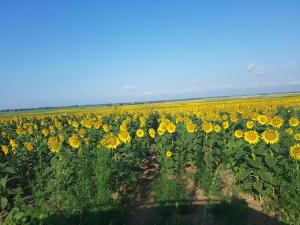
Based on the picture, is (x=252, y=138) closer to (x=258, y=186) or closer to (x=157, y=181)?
(x=258, y=186)

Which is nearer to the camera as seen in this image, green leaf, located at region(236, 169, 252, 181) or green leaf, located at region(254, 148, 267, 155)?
green leaf, located at region(236, 169, 252, 181)

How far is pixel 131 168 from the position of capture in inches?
293

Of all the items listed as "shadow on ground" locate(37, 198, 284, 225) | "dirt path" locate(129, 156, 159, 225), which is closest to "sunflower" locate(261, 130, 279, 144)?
"shadow on ground" locate(37, 198, 284, 225)

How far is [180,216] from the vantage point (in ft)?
18.2

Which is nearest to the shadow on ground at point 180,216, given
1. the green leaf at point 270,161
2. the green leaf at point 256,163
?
the green leaf at point 256,163

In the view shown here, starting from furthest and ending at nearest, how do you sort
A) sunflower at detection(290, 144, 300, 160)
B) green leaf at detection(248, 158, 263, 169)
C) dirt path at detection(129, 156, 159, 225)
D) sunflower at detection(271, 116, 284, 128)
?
sunflower at detection(271, 116, 284, 128), green leaf at detection(248, 158, 263, 169), dirt path at detection(129, 156, 159, 225), sunflower at detection(290, 144, 300, 160)

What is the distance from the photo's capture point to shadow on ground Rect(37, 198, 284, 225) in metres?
5.27

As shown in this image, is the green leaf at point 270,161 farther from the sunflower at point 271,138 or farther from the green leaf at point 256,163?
the sunflower at point 271,138

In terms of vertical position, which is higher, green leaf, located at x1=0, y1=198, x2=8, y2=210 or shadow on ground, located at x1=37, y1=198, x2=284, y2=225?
green leaf, located at x1=0, y1=198, x2=8, y2=210

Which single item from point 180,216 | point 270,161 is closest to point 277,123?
point 270,161

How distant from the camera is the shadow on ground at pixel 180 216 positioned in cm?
527

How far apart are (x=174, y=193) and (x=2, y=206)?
280 cm

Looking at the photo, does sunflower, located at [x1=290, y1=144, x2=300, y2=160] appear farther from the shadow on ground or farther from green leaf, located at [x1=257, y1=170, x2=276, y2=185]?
the shadow on ground

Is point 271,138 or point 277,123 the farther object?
point 277,123
